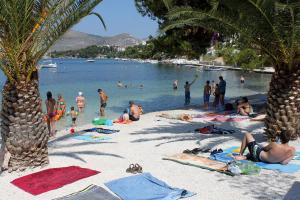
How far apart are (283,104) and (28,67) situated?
6.38m

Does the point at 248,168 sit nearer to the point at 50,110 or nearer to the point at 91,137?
the point at 91,137

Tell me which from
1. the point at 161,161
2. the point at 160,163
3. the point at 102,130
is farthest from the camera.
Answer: the point at 102,130

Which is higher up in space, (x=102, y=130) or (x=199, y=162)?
(x=199, y=162)

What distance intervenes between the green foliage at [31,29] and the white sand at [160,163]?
218 centimetres

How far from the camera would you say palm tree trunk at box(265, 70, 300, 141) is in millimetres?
10055

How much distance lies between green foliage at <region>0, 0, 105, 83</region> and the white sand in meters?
2.18

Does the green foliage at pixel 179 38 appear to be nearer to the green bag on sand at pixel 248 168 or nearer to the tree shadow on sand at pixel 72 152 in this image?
the tree shadow on sand at pixel 72 152

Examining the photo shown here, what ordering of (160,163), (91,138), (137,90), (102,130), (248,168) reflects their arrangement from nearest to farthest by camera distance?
(248,168) → (160,163) → (91,138) → (102,130) → (137,90)

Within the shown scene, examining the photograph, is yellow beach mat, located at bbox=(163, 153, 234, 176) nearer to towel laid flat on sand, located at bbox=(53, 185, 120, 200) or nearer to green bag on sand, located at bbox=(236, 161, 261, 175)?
green bag on sand, located at bbox=(236, 161, 261, 175)

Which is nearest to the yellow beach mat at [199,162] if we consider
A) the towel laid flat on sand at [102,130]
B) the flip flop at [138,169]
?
the flip flop at [138,169]

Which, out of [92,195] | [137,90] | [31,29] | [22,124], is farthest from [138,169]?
[137,90]

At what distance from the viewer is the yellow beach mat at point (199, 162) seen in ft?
25.7

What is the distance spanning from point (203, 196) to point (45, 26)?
4.55 m

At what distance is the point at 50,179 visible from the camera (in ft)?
24.2
